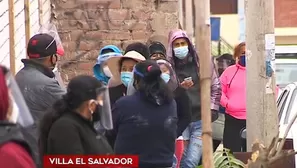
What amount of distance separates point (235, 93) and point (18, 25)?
10.0 ft

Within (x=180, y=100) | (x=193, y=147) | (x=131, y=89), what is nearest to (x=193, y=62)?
(x=193, y=147)

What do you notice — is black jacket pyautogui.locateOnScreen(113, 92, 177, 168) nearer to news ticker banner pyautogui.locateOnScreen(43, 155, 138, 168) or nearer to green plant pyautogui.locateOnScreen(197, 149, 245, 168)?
news ticker banner pyautogui.locateOnScreen(43, 155, 138, 168)

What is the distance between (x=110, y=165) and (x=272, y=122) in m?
3.56

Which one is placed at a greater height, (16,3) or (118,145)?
(16,3)

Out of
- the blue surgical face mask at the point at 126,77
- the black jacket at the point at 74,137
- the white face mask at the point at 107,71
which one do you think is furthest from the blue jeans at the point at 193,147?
the black jacket at the point at 74,137

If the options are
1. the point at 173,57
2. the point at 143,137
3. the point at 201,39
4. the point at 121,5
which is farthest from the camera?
the point at 121,5

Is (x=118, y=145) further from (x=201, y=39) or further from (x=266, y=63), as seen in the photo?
(x=266, y=63)

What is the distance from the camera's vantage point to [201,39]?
698cm

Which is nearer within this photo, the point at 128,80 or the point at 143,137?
the point at 143,137

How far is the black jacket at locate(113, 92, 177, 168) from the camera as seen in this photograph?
7.50 metres

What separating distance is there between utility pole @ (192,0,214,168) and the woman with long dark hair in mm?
385

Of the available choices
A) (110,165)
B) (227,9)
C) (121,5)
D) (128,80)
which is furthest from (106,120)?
(227,9)

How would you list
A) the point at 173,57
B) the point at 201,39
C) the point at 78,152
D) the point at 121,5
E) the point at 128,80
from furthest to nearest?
the point at 121,5 < the point at 173,57 < the point at 128,80 < the point at 201,39 < the point at 78,152

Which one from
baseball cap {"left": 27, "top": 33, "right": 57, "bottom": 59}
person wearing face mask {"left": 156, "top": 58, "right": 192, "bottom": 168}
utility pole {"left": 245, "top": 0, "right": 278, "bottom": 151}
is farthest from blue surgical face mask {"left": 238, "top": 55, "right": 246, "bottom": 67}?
baseball cap {"left": 27, "top": 33, "right": 57, "bottom": 59}
